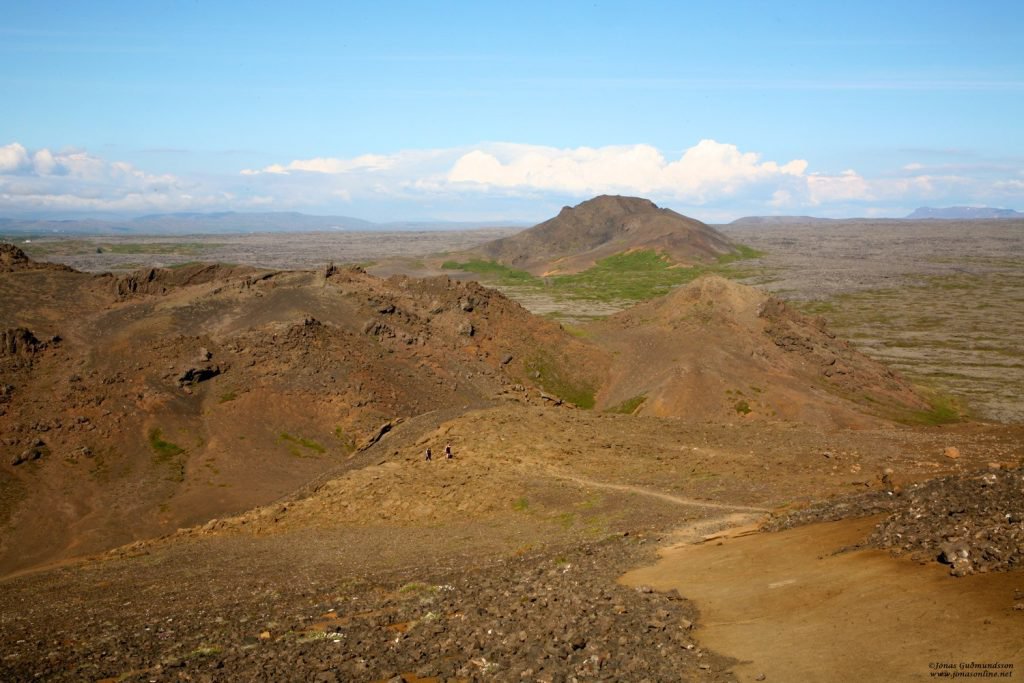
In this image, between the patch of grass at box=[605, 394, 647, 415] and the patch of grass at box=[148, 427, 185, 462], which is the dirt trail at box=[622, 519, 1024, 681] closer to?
the patch of grass at box=[148, 427, 185, 462]

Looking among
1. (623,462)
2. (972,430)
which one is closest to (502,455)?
(623,462)

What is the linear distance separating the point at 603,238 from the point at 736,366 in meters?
121

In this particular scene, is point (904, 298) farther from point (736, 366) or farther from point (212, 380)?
point (212, 380)

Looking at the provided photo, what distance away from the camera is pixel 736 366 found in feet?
158

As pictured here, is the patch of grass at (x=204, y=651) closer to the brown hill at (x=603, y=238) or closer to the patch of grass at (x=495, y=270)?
the patch of grass at (x=495, y=270)

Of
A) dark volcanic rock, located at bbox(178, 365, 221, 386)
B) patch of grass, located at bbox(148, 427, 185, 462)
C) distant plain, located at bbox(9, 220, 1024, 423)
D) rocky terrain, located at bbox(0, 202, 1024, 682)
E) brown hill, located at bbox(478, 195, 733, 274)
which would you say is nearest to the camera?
rocky terrain, located at bbox(0, 202, 1024, 682)

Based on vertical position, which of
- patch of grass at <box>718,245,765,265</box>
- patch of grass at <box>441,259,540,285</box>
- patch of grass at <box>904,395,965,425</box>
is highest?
patch of grass at <box>718,245,765,265</box>

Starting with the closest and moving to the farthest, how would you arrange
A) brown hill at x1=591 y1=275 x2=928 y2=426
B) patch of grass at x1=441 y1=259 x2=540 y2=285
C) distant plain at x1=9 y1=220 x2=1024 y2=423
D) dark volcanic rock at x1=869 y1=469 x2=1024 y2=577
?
dark volcanic rock at x1=869 y1=469 x2=1024 y2=577, brown hill at x1=591 y1=275 x2=928 y2=426, distant plain at x1=9 y1=220 x2=1024 y2=423, patch of grass at x1=441 y1=259 x2=540 y2=285

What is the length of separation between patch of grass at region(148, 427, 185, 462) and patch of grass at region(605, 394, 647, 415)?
76.2 feet

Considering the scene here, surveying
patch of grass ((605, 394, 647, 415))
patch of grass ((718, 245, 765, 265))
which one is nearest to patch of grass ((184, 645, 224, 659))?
patch of grass ((605, 394, 647, 415))

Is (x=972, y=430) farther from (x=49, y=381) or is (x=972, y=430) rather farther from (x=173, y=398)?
(x=49, y=381)

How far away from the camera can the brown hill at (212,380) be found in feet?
106

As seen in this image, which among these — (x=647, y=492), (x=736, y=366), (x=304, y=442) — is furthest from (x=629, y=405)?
(x=647, y=492)

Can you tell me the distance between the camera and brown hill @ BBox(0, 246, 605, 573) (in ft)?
106
